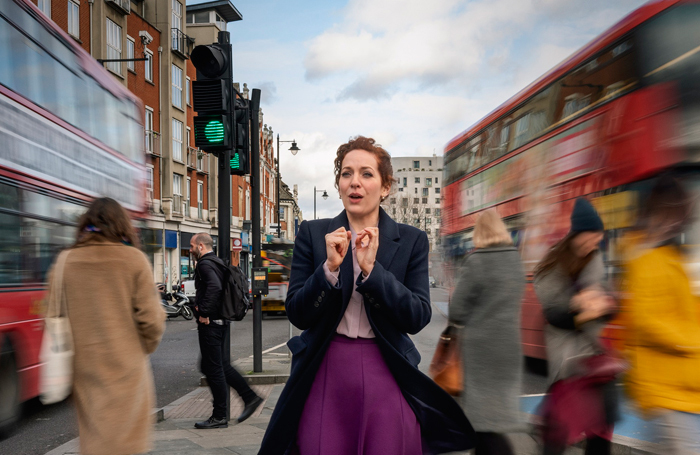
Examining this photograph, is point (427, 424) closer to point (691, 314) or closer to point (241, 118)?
point (691, 314)

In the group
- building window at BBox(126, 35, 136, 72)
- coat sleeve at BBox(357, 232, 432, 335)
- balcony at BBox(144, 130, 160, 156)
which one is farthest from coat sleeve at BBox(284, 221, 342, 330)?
balcony at BBox(144, 130, 160, 156)

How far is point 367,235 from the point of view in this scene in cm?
206

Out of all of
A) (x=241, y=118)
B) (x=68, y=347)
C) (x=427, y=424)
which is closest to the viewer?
(x=427, y=424)

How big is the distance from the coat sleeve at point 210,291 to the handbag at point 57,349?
2.66m

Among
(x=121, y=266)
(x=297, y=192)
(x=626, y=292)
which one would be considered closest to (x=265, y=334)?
(x=121, y=266)

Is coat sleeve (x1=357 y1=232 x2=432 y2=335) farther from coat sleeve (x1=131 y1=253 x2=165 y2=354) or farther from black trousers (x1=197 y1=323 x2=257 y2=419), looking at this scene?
black trousers (x1=197 y1=323 x2=257 y2=419)

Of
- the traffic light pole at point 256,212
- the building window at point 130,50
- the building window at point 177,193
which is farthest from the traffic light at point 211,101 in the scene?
the building window at point 177,193

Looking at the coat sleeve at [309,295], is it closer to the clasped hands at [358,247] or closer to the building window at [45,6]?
the clasped hands at [358,247]

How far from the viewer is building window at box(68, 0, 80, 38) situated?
2462 cm

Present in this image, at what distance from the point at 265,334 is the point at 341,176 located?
552 inches

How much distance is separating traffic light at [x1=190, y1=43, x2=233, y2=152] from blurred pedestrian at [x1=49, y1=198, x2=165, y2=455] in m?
2.56

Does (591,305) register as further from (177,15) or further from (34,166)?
(177,15)

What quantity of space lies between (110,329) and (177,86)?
34.2 m

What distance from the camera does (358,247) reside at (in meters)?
2.07
